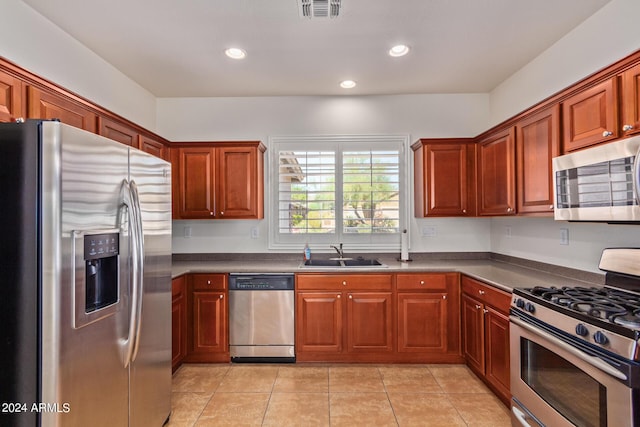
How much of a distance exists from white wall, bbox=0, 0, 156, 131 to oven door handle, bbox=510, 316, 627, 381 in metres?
3.36

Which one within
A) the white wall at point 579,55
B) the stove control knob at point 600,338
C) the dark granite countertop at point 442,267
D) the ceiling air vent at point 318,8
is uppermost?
the ceiling air vent at point 318,8

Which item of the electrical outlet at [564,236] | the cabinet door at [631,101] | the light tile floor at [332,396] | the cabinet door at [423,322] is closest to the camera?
the cabinet door at [631,101]

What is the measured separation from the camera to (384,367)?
9.42 ft

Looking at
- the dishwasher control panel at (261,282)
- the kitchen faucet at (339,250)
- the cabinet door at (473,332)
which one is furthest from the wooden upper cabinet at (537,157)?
the dishwasher control panel at (261,282)

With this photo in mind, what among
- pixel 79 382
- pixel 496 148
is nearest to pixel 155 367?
pixel 79 382

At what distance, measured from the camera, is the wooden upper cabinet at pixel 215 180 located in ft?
10.4

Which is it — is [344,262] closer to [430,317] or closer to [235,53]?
[430,317]

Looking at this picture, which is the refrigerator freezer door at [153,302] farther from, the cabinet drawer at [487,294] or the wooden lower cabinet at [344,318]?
the cabinet drawer at [487,294]

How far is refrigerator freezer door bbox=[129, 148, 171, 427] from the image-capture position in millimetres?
1698

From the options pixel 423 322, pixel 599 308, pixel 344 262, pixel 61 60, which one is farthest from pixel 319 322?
pixel 61 60

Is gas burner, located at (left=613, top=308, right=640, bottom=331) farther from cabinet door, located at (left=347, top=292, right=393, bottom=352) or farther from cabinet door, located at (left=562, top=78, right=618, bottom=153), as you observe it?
cabinet door, located at (left=347, top=292, right=393, bottom=352)

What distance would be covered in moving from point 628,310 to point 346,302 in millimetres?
1901

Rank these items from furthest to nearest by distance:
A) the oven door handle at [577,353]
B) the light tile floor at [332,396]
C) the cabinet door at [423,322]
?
the cabinet door at [423,322] → the light tile floor at [332,396] → the oven door handle at [577,353]

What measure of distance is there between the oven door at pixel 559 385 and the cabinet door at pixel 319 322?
4.56 ft
